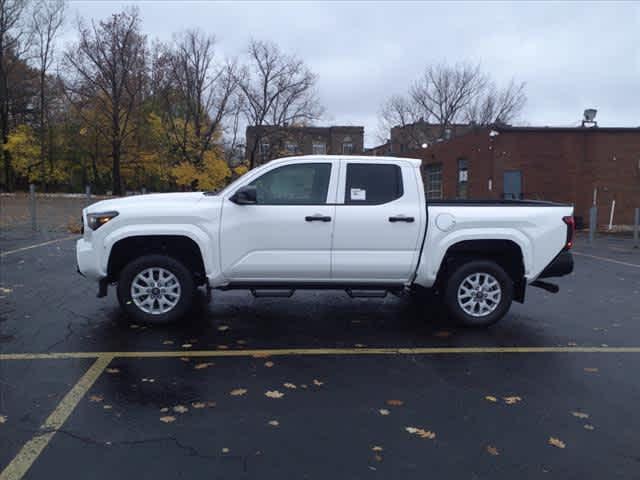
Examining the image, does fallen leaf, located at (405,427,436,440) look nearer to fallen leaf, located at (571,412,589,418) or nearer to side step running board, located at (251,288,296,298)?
fallen leaf, located at (571,412,589,418)

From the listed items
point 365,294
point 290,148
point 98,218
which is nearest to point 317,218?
point 365,294

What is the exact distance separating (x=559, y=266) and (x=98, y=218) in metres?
5.19

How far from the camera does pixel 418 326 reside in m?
6.21

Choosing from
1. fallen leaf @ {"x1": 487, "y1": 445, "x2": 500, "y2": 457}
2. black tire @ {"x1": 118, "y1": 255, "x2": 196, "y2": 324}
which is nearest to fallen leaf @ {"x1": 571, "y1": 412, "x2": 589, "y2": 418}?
Answer: fallen leaf @ {"x1": 487, "y1": 445, "x2": 500, "y2": 457}

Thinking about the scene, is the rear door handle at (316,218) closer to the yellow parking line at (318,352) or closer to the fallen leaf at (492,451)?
the yellow parking line at (318,352)

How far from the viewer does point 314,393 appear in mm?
4148

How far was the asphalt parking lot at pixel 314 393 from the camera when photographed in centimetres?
314

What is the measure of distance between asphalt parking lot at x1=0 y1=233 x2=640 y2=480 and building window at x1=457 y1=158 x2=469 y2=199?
79.8 ft

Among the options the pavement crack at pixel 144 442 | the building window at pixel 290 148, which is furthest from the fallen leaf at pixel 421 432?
→ the building window at pixel 290 148

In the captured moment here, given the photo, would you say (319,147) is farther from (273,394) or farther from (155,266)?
(273,394)

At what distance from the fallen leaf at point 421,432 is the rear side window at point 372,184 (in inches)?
114

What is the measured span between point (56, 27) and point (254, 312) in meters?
49.3

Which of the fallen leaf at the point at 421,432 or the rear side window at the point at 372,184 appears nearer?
the fallen leaf at the point at 421,432

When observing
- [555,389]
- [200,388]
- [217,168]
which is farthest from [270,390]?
[217,168]
